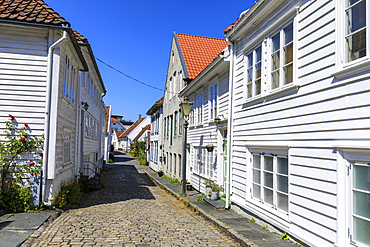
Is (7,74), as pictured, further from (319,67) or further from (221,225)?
(319,67)

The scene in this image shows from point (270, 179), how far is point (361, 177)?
2807 mm

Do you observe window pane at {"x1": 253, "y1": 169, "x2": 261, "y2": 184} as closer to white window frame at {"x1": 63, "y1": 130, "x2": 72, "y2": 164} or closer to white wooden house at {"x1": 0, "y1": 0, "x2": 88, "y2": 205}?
white wooden house at {"x1": 0, "y1": 0, "x2": 88, "y2": 205}

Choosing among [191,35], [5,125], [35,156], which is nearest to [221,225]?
[35,156]

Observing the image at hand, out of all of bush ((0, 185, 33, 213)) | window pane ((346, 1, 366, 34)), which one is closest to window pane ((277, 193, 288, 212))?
window pane ((346, 1, 366, 34))

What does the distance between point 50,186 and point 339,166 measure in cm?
724

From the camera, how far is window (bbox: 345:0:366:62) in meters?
4.17

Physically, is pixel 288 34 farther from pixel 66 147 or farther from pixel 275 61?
pixel 66 147

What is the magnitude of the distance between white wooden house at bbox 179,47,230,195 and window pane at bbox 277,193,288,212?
4.12m

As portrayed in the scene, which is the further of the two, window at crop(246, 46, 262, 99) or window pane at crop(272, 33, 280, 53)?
window at crop(246, 46, 262, 99)

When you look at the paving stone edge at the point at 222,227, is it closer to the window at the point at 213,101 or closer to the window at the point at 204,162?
the window at the point at 204,162

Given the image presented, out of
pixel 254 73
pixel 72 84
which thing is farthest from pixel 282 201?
pixel 72 84

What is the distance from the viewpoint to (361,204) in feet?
13.6

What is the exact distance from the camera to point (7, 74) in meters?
8.42

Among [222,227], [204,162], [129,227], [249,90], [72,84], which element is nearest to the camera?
[222,227]
